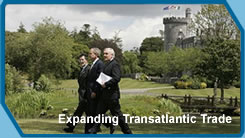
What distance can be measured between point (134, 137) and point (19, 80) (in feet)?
14.0

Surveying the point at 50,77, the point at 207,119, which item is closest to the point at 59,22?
the point at 50,77

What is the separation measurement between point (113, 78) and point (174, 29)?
11.0ft

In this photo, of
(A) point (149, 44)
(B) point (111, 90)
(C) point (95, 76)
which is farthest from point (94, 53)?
(A) point (149, 44)

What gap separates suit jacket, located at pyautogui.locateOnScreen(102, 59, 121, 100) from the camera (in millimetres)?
10828

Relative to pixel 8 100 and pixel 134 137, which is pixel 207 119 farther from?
pixel 8 100

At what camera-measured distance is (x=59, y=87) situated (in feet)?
42.7

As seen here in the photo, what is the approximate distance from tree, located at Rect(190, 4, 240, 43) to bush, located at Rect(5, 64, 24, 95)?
17.4ft

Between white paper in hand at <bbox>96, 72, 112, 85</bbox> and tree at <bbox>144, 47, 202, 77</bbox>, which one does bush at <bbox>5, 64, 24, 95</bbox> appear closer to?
white paper in hand at <bbox>96, 72, 112, 85</bbox>

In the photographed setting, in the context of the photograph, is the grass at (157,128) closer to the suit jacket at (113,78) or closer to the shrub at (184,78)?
the suit jacket at (113,78)

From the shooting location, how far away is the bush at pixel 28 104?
12.1 metres

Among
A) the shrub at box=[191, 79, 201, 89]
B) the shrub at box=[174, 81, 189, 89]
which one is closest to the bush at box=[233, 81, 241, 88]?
the shrub at box=[191, 79, 201, 89]

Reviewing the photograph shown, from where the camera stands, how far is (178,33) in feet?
45.8

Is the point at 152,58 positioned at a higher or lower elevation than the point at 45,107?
higher

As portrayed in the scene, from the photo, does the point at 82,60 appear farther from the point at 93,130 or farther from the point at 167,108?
the point at 167,108
